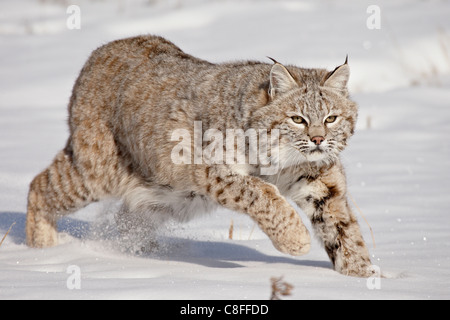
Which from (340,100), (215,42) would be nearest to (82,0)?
(215,42)

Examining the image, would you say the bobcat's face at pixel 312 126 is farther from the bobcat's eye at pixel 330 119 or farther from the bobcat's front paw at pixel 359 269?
the bobcat's front paw at pixel 359 269

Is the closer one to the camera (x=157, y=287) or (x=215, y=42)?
(x=157, y=287)

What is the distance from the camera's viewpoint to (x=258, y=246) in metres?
4.42

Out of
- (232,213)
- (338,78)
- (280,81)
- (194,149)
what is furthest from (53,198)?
(338,78)

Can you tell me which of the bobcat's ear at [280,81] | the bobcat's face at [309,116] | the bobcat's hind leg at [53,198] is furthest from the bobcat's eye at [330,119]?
the bobcat's hind leg at [53,198]

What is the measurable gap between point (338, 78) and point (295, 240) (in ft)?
2.90

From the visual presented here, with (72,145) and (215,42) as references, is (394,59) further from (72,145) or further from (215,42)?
(72,145)

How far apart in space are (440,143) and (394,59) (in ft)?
11.3

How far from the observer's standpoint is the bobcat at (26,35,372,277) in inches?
142

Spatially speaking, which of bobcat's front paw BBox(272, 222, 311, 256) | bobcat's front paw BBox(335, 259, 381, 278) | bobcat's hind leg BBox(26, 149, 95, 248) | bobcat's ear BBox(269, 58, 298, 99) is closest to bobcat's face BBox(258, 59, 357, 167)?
bobcat's ear BBox(269, 58, 298, 99)

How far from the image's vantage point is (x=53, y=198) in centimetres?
457

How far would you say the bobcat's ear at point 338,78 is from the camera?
369cm

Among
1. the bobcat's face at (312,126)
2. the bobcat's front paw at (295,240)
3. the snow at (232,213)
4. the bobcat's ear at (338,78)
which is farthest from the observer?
the bobcat's ear at (338,78)

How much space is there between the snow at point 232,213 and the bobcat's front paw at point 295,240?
102mm
